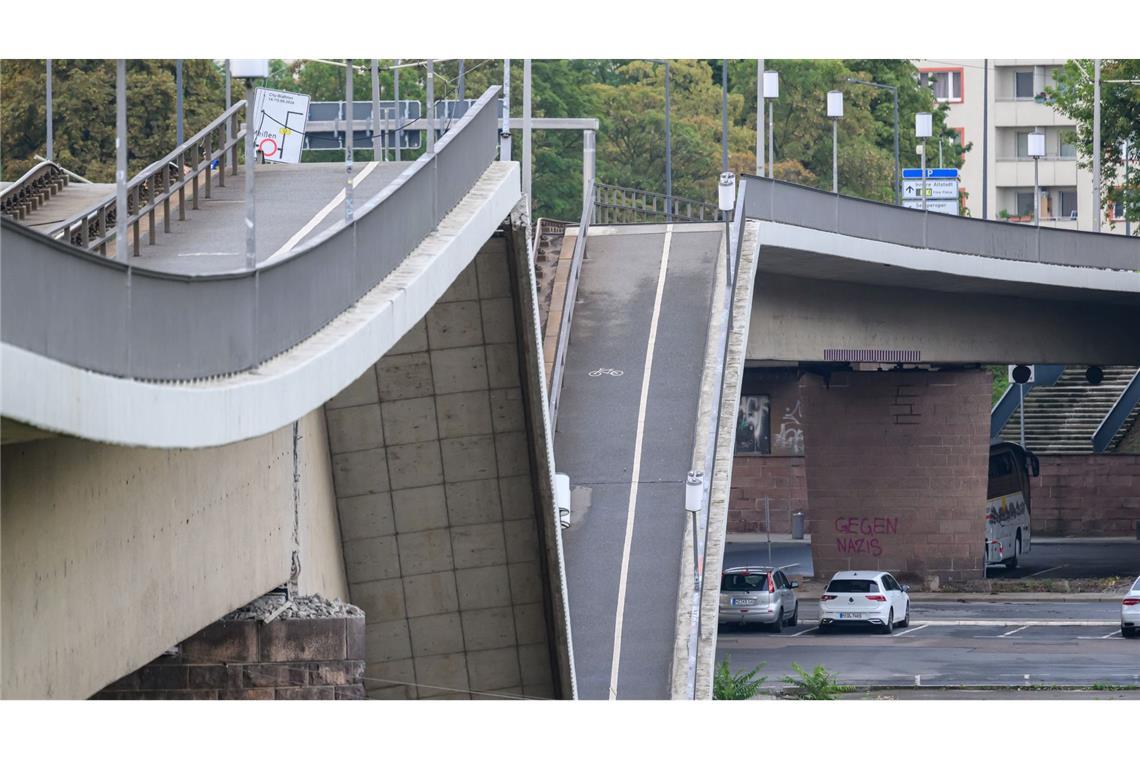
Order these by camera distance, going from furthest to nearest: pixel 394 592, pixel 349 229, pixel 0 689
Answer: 1. pixel 394 592
2. pixel 349 229
3. pixel 0 689

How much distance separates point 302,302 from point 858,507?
1563 inches

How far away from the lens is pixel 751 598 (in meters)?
42.4

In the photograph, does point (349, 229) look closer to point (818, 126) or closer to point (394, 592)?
point (394, 592)

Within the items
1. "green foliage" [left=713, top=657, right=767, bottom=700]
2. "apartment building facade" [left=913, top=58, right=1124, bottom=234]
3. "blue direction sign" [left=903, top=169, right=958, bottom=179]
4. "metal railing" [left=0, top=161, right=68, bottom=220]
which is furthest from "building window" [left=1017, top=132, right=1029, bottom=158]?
"green foliage" [left=713, top=657, right=767, bottom=700]

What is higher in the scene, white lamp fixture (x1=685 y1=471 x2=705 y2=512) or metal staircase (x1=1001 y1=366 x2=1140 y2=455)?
metal staircase (x1=1001 y1=366 x2=1140 y2=455)

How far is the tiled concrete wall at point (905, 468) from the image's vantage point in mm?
52438

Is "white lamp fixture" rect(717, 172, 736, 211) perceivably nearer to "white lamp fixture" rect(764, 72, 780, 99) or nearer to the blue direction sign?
"white lamp fixture" rect(764, 72, 780, 99)

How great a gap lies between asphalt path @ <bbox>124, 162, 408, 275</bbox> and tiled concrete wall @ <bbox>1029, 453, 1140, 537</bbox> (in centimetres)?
4142

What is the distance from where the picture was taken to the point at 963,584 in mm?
51844

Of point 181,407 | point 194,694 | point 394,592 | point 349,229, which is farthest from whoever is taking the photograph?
point 394,592

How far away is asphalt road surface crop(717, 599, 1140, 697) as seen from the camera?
34.2m

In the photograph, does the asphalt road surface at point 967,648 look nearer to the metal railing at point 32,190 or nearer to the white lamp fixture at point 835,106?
the white lamp fixture at point 835,106

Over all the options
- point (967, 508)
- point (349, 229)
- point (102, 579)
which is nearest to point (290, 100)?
point (349, 229)

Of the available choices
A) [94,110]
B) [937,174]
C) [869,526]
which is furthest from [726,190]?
[937,174]
